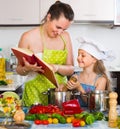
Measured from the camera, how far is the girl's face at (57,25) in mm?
1876

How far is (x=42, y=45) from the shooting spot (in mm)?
2020

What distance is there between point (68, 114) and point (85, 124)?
0.14 m

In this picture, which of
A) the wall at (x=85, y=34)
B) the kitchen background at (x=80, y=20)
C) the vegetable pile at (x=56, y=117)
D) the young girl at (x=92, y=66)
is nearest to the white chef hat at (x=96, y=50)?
the young girl at (x=92, y=66)

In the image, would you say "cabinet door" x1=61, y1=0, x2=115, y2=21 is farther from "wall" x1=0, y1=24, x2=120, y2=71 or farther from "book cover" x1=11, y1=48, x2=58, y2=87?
"book cover" x1=11, y1=48, x2=58, y2=87

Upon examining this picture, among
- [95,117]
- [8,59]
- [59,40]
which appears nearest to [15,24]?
[8,59]

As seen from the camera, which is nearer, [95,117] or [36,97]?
[95,117]

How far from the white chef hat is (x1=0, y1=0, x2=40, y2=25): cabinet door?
5.69 ft

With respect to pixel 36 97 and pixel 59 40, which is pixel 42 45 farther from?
pixel 36 97

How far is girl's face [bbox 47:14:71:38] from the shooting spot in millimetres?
1876

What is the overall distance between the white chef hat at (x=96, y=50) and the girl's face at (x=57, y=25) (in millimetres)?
→ 140

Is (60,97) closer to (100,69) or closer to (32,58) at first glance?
(32,58)

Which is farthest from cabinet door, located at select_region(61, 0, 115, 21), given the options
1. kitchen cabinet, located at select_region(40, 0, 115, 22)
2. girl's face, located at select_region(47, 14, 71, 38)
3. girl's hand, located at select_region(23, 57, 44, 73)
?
girl's hand, located at select_region(23, 57, 44, 73)

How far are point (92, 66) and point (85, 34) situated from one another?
1.93m

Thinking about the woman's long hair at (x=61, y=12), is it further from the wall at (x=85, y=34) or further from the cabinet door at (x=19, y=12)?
the wall at (x=85, y=34)
